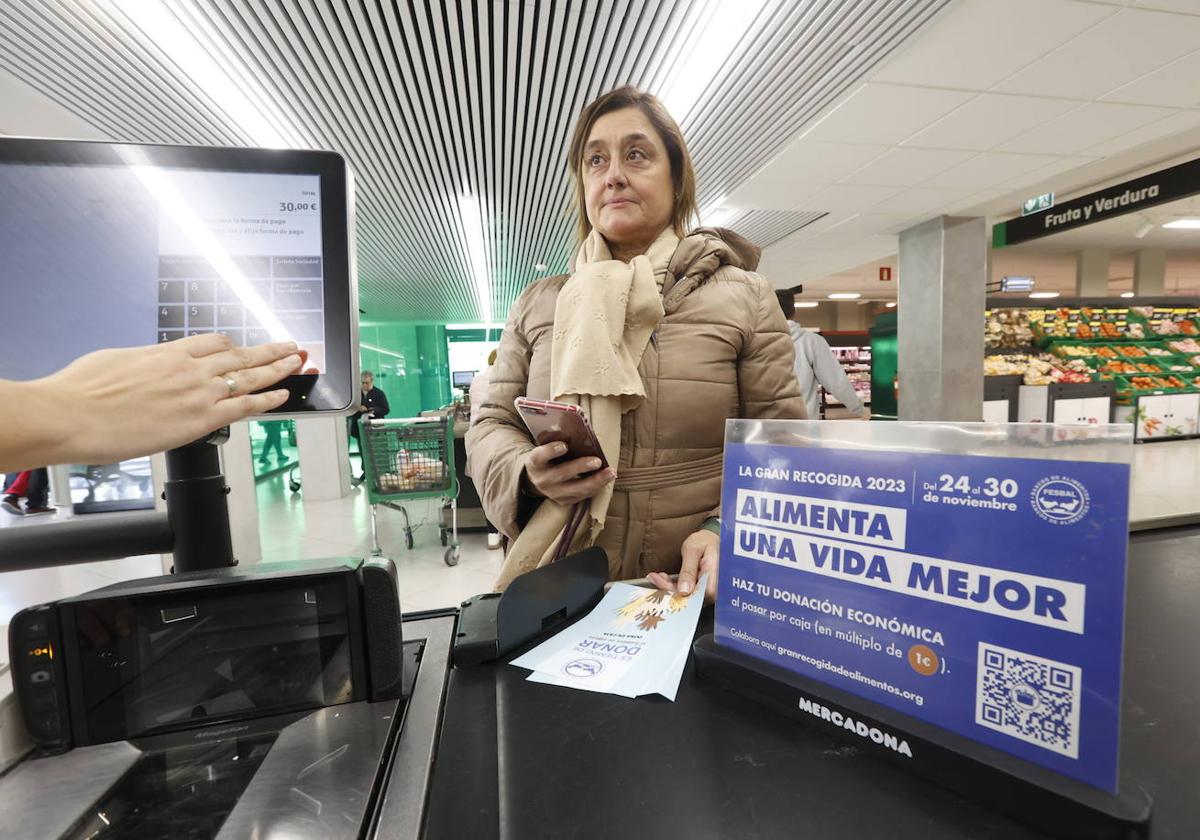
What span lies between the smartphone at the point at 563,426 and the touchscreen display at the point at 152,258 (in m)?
0.27

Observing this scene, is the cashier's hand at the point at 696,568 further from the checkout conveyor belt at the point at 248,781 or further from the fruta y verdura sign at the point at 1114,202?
the fruta y verdura sign at the point at 1114,202

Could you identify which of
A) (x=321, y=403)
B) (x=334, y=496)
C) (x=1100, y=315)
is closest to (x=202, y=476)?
(x=321, y=403)

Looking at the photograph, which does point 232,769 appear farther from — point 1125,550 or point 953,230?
point 953,230

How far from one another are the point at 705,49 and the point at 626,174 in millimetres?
2777

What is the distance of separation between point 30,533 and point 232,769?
14.6 inches

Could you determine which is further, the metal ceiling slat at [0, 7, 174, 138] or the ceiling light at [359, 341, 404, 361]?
the ceiling light at [359, 341, 404, 361]

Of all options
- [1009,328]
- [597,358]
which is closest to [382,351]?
[1009,328]

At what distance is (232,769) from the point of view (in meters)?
0.48

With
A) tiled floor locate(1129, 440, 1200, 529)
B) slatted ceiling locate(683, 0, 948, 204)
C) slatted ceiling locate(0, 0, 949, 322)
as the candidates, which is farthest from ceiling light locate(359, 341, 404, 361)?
tiled floor locate(1129, 440, 1200, 529)

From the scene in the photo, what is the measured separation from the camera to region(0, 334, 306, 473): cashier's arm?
36cm

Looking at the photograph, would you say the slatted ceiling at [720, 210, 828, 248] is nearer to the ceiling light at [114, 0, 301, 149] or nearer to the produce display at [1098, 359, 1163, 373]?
the ceiling light at [114, 0, 301, 149]

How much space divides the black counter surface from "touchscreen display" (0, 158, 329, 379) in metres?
0.46

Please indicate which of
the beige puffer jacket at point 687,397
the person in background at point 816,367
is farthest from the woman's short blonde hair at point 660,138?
the person in background at point 816,367

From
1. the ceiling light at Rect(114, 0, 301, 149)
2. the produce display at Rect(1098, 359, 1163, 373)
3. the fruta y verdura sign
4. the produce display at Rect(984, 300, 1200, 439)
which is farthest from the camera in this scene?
the produce display at Rect(1098, 359, 1163, 373)
